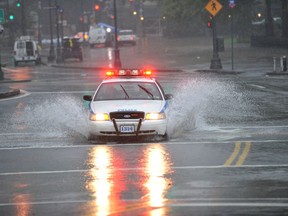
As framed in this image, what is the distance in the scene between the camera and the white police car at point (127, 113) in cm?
1742

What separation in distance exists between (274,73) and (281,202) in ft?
99.6

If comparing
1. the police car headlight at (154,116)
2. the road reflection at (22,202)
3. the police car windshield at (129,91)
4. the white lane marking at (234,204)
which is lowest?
the white lane marking at (234,204)

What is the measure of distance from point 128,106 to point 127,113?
1.05 feet

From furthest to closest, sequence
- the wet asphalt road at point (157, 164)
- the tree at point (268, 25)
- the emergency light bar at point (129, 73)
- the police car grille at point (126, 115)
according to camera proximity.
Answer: the tree at point (268, 25) → the emergency light bar at point (129, 73) → the police car grille at point (126, 115) → the wet asphalt road at point (157, 164)

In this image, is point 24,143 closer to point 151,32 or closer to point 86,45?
point 86,45

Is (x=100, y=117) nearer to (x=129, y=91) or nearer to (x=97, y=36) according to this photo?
(x=129, y=91)

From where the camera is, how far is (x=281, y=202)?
10875mm

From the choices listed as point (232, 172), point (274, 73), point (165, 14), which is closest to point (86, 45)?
point (165, 14)

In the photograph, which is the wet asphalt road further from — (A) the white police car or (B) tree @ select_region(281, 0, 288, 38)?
(B) tree @ select_region(281, 0, 288, 38)

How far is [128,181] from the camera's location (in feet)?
42.4

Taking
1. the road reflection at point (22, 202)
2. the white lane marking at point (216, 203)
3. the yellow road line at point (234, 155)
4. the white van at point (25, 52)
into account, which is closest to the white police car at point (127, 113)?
the yellow road line at point (234, 155)

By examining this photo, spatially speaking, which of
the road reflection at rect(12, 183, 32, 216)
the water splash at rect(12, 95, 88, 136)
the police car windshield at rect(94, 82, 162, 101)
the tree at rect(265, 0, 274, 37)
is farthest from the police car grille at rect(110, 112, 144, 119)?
the tree at rect(265, 0, 274, 37)

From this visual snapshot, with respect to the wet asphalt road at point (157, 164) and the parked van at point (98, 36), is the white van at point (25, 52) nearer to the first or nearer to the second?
the parked van at point (98, 36)

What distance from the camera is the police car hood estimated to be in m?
17.6
